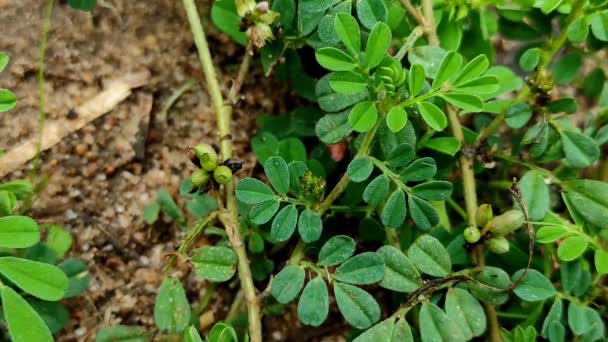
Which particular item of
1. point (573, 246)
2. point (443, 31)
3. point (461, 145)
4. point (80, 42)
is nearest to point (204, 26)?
point (80, 42)

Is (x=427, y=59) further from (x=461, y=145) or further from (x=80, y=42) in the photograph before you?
(x=80, y=42)

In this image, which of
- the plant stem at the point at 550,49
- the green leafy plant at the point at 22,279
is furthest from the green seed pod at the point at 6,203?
the plant stem at the point at 550,49

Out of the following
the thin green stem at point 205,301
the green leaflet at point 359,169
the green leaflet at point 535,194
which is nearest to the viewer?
the green leaflet at point 359,169

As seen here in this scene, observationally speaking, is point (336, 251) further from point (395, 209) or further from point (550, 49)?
point (550, 49)

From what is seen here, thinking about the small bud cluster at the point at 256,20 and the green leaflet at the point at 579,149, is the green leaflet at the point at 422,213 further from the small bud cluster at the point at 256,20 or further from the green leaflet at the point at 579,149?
the small bud cluster at the point at 256,20

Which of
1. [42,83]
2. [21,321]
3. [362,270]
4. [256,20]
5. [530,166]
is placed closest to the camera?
[21,321]

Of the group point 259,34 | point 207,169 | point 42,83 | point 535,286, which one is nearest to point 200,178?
point 207,169
